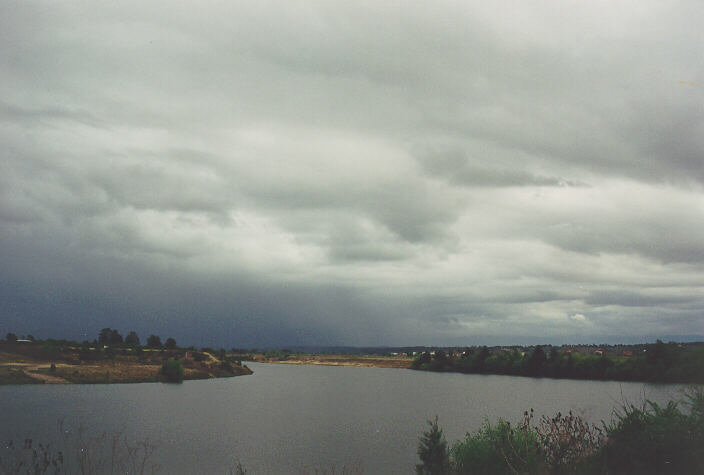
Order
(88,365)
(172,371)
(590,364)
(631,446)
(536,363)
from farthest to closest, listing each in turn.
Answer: (536,363) < (590,364) < (172,371) < (88,365) < (631,446)

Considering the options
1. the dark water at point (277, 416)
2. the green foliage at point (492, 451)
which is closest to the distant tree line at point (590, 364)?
the dark water at point (277, 416)

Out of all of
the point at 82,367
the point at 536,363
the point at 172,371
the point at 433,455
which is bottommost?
the point at 172,371

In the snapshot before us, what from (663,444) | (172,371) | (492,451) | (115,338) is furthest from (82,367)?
(663,444)

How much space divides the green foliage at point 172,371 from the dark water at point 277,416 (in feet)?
57.7

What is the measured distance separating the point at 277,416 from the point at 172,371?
78776 millimetres

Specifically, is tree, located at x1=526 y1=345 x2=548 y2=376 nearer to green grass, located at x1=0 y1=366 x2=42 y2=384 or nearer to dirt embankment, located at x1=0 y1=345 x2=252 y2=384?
dirt embankment, located at x1=0 y1=345 x2=252 y2=384

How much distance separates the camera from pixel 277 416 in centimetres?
7494

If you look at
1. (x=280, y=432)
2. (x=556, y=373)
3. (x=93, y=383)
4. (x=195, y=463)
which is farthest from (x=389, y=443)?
(x=556, y=373)

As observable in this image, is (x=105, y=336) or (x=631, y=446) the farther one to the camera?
(x=105, y=336)

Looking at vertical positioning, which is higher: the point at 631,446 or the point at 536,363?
the point at 631,446

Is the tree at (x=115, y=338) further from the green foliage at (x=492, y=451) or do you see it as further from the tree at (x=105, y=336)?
the green foliage at (x=492, y=451)

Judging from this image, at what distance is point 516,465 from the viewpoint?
25656 millimetres

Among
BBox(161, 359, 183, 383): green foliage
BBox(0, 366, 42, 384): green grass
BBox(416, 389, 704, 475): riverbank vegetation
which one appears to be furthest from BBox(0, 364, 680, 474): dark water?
BBox(161, 359, 183, 383): green foliage

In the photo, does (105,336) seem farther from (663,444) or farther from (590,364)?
(663,444)
